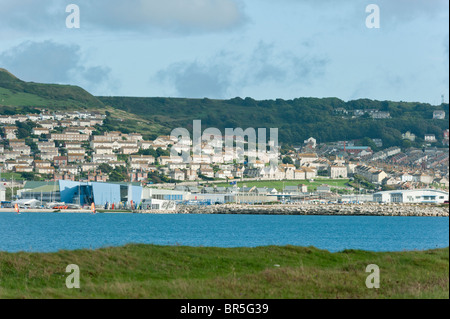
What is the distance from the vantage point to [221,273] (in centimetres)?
1596

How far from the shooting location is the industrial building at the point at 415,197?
3991 inches

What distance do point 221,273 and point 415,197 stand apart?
9224 cm

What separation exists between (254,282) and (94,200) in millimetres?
87277

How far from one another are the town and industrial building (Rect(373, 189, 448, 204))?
0.45ft

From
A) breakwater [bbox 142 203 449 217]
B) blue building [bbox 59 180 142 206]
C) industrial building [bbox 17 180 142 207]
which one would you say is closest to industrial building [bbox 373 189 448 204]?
breakwater [bbox 142 203 449 217]

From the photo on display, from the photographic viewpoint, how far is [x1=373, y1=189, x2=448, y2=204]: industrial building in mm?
101375

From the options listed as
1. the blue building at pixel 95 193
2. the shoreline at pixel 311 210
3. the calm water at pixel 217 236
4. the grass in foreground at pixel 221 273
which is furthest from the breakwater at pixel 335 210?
the grass in foreground at pixel 221 273

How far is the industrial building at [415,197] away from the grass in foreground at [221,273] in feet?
279

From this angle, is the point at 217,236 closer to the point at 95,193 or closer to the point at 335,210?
the point at 335,210

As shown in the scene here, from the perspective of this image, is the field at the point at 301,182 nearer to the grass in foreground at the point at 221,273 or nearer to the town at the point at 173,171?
the town at the point at 173,171

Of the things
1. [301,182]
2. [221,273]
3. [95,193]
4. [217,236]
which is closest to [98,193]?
[95,193]

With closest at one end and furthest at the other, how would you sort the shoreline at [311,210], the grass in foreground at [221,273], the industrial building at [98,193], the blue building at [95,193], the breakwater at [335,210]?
1. the grass in foreground at [221,273]
2. the breakwater at [335,210]
3. the shoreline at [311,210]
4. the industrial building at [98,193]
5. the blue building at [95,193]

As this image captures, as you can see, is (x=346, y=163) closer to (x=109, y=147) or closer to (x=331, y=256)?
(x=109, y=147)
